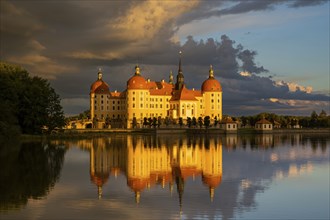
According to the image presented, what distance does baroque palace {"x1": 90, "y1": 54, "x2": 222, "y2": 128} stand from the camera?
3583 inches

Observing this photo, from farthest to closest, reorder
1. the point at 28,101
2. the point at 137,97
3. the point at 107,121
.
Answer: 1. the point at 137,97
2. the point at 107,121
3. the point at 28,101

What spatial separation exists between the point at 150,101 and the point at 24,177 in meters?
75.0

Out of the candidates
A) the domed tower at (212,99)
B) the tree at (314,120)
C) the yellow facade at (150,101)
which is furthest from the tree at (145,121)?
the tree at (314,120)

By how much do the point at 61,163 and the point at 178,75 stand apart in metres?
76.0

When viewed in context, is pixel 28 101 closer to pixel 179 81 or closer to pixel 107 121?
pixel 107 121

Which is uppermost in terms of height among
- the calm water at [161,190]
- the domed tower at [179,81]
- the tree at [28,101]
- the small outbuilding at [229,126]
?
the domed tower at [179,81]

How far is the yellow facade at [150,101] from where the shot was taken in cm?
9106

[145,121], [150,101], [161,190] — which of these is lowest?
[161,190]

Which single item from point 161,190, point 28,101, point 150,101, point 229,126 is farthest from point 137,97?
point 161,190

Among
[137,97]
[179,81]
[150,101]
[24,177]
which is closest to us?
[24,177]

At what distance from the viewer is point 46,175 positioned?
19.4m

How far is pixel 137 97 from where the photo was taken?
3583 inches

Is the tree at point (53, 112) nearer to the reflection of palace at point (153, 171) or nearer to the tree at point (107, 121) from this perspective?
the reflection of palace at point (153, 171)

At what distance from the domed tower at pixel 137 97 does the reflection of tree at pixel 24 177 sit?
205ft
